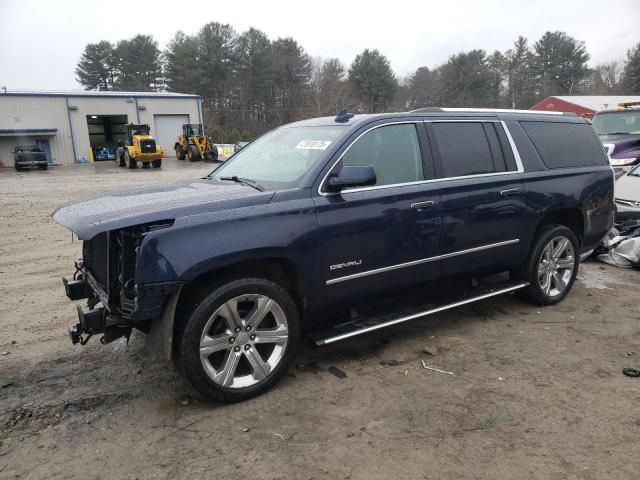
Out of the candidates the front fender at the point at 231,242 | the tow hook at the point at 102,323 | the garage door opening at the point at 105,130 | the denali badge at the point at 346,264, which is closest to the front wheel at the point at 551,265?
the denali badge at the point at 346,264

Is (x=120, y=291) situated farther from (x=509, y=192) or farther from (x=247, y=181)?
(x=509, y=192)

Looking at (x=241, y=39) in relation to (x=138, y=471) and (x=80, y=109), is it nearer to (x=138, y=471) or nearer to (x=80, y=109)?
(x=80, y=109)

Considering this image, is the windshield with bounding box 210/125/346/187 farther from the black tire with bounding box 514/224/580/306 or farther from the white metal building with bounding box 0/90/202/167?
the white metal building with bounding box 0/90/202/167

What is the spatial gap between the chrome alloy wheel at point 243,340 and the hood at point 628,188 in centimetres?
659

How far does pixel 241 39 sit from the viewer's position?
183ft

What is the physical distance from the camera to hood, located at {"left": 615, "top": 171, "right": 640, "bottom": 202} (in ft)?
24.4

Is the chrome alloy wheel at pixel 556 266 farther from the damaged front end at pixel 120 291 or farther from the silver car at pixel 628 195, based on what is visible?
the damaged front end at pixel 120 291

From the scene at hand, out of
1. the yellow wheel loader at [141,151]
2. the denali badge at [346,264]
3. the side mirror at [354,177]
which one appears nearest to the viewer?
the side mirror at [354,177]

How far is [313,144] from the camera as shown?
3.84 meters

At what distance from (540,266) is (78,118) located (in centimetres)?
3968

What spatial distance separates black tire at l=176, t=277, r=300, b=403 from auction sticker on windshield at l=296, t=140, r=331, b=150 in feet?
3.79

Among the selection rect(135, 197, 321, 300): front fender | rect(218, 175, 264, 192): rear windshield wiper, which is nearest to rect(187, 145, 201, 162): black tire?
rect(218, 175, 264, 192): rear windshield wiper

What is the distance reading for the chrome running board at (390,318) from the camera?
3.51 metres

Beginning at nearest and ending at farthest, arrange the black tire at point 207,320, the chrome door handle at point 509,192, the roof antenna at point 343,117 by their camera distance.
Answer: the black tire at point 207,320
the roof antenna at point 343,117
the chrome door handle at point 509,192
